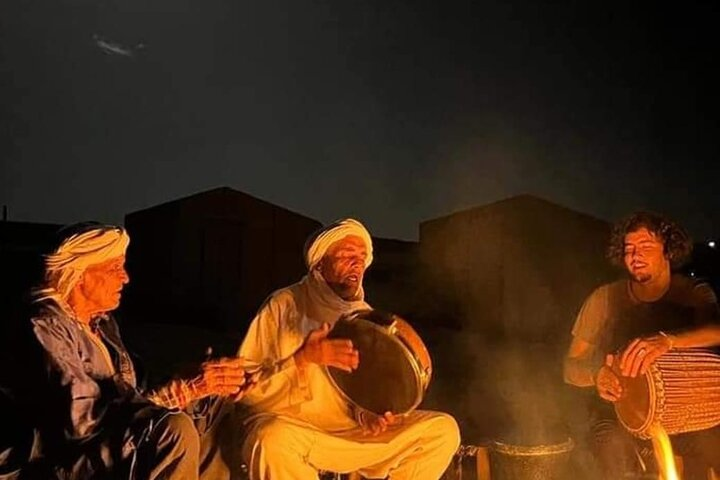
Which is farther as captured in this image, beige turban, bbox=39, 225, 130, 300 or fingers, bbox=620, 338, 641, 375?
fingers, bbox=620, 338, 641, 375

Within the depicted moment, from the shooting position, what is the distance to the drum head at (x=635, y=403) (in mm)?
4051

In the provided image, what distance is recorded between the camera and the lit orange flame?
404 cm

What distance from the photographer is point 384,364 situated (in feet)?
12.8

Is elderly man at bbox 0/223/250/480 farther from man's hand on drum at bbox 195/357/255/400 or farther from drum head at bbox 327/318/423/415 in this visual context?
drum head at bbox 327/318/423/415

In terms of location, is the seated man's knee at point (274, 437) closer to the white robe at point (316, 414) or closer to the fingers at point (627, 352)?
the white robe at point (316, 414)

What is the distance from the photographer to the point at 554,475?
4430 millimetres

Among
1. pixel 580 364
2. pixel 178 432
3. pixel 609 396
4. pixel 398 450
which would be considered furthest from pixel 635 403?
pixel 178 432

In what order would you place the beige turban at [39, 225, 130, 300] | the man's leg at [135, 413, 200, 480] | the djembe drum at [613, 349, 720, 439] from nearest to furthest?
the man's leg at [135, 413, 200, 480] → the beige turban at [39, 225, 130, 300] → the djembe drum at [613, 349, 720, 439]

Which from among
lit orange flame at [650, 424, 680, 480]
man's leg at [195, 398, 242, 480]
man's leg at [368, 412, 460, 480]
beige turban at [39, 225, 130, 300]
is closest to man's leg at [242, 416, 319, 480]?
man's leg at [195, 398, 242, 480]

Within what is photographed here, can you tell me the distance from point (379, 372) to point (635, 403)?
1.18 metres

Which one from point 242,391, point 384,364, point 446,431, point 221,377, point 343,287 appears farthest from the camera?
point 343,287

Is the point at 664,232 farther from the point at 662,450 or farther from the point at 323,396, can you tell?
the point at 323,396

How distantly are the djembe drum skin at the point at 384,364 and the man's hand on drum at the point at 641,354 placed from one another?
2.86ft

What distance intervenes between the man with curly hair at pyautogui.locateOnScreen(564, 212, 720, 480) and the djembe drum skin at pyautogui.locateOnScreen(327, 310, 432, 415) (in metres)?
0.95
